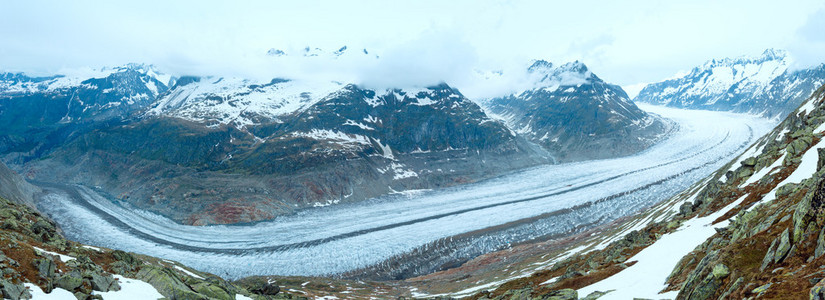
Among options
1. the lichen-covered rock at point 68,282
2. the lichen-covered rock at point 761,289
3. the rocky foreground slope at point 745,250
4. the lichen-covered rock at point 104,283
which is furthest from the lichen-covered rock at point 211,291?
the lichen-covered rock at point 761,289

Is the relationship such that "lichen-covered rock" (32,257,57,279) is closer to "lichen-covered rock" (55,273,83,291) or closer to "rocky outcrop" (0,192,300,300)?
"rocky outcrop" (0,192,300,300)

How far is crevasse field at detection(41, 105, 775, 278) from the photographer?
106438 millimetres

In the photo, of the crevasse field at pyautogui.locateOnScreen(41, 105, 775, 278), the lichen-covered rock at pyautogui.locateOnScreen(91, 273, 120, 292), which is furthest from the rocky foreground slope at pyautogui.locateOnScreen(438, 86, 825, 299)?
the crevasse field at pyautogui.locateOnScreen(41, 105, 775, 278)

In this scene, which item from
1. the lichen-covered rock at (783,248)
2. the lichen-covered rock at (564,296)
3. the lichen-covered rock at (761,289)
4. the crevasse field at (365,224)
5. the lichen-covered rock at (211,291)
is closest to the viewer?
the lichen-covered rock at (761,289)

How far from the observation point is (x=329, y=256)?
105 m

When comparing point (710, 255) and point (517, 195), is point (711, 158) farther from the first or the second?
point (710, 255)

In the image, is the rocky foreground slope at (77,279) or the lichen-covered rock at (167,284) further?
the lichen-covered rock at (167,284)

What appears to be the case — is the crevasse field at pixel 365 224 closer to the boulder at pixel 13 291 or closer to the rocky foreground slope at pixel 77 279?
the rocky foreground slope at pixel 77 279

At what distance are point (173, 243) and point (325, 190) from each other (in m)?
67.0

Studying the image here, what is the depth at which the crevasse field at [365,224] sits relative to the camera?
Answer: 106438 mm

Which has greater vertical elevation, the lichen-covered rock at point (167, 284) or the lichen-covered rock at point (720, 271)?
the lichen-covered rock at point (720, 271)

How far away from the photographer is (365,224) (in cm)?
13288

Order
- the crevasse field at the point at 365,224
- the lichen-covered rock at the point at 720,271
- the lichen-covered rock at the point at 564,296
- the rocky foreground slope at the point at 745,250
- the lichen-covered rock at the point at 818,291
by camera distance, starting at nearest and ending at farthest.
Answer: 1. the lichen-covered rock at the point at 818,291
2. the rocky foreground slope at the point at 745,250
3. the lichen-covered rock at the point at 720,271
4. the lichen-covered rock at the point at 564,296
5. the crevasse field at the point at 365,224

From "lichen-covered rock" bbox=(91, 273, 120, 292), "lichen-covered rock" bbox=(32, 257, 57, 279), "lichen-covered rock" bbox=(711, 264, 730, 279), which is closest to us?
"lichen-covered rock" bbox=(711, 264, 730, 279)
